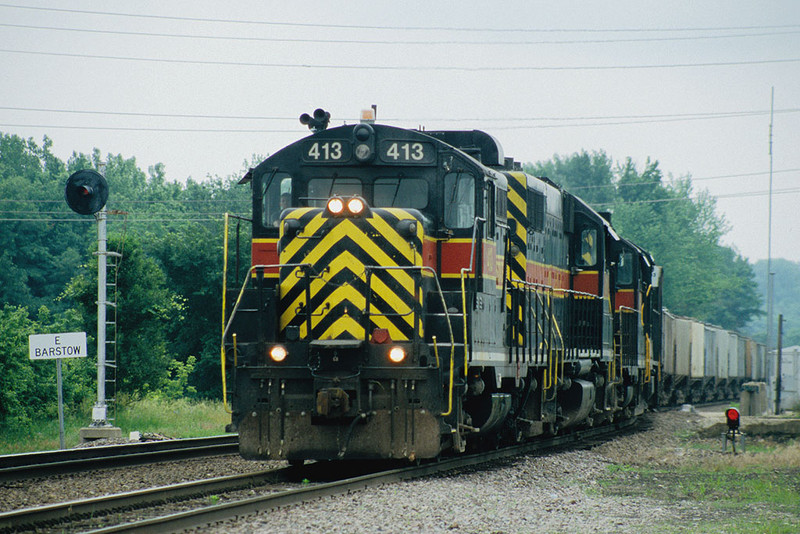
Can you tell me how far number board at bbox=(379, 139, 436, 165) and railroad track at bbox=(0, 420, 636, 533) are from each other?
3486 millimetres

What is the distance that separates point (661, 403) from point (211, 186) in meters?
52.3

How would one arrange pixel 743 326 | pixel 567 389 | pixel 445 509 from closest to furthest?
pixel 445 509 → pixel 567 389 → pixel 743 326

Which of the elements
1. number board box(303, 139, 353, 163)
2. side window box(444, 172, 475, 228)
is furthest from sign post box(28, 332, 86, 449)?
side window box(444, 172, 475, 228)

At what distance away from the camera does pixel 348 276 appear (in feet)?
36.3

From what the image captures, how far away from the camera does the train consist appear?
10625 mm

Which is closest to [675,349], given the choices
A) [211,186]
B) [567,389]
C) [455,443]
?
[567,389]

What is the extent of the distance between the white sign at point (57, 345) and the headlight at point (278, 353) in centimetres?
674

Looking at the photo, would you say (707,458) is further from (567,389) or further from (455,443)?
(455,443)

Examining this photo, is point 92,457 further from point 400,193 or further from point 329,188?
point 400,193

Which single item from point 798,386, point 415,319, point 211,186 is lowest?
point 798,386

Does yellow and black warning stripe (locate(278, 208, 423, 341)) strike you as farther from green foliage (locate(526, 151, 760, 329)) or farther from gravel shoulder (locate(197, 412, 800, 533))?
green foliage (locate(526, 151, 760, 329))

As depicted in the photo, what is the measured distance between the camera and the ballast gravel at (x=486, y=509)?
26.3ft

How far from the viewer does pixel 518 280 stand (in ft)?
46.2

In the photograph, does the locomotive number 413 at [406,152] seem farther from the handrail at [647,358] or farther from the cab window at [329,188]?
the handrail at [647,358]
